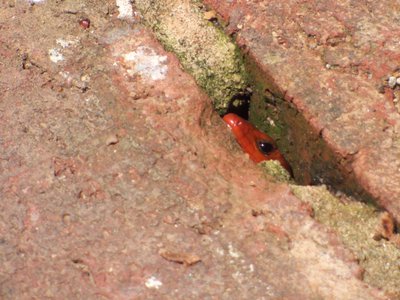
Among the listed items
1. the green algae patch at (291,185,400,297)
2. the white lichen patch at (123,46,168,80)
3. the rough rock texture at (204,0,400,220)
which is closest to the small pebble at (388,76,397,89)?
the rough rock texture at (204,0,400,220)

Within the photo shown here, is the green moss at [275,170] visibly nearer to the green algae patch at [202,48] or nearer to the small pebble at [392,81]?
the green algae patch at [202,48]

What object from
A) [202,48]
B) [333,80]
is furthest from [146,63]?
[333,80]

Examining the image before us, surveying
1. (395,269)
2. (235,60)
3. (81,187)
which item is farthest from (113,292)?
(235,60)

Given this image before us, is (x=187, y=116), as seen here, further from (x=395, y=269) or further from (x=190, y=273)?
(x=395, y=269)

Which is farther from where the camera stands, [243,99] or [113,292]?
[243,99]

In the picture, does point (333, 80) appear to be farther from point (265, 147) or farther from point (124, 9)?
point (124, 9)

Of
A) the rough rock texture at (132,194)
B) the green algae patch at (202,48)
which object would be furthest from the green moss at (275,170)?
the green algae patch at (202,48)

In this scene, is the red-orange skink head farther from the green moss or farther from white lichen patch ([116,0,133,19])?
white lichen patch ([116,0,133,19])
